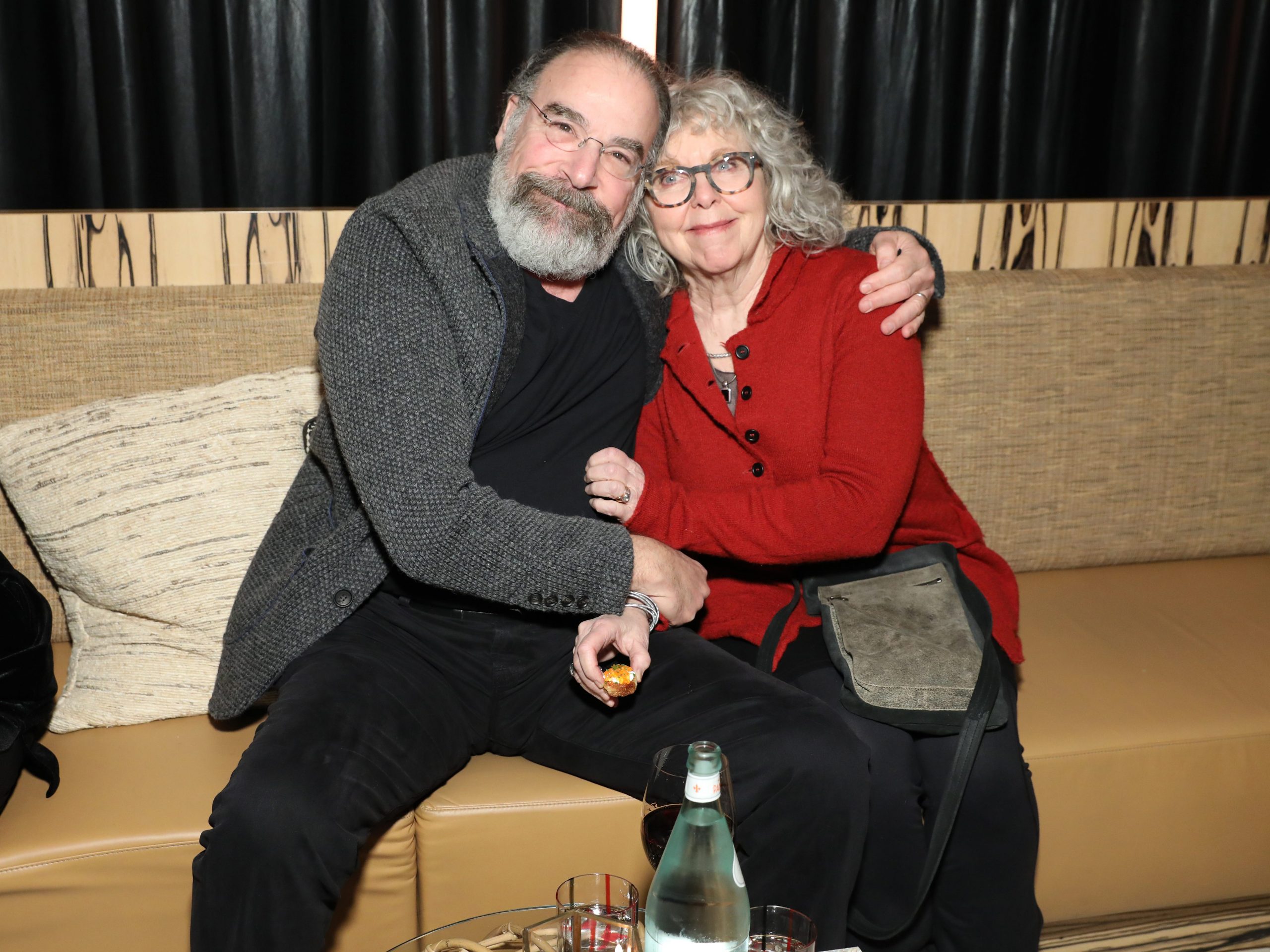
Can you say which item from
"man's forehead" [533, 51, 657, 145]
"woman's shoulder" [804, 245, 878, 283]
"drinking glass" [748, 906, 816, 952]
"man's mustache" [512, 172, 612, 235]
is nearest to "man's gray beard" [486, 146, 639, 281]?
"man's mustache" [512, 172, 612, 235]

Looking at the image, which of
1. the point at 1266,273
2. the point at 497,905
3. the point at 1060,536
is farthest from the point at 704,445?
the point at 1266,273

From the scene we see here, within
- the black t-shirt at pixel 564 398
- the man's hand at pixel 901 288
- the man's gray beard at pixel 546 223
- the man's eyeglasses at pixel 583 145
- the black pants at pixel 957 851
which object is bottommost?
the black pants at pixel 957 851

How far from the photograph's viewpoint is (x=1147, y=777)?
160cm

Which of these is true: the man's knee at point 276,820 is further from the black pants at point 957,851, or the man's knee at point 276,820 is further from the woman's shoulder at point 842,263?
the woman's shoulder at point 842,263

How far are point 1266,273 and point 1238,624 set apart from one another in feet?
2.45

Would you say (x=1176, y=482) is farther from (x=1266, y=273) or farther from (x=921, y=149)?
(x=921, y=149)

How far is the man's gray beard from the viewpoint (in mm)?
1558

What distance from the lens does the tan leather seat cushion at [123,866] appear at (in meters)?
1.32

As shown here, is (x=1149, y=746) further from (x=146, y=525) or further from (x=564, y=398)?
(x=146, y=525)

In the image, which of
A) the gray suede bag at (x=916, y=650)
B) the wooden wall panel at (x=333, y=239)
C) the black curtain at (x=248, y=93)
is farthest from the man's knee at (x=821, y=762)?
the black curtain at (x=248, y=93)

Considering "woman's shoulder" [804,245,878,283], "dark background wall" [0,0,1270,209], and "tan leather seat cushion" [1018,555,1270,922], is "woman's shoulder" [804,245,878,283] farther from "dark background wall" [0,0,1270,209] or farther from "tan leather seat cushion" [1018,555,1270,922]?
"dark background wall" [0,0,1270,209]

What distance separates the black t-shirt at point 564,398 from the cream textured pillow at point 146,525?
39 cm

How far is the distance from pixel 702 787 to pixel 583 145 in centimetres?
104

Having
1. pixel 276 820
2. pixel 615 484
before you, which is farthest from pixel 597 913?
pixel 615 484
